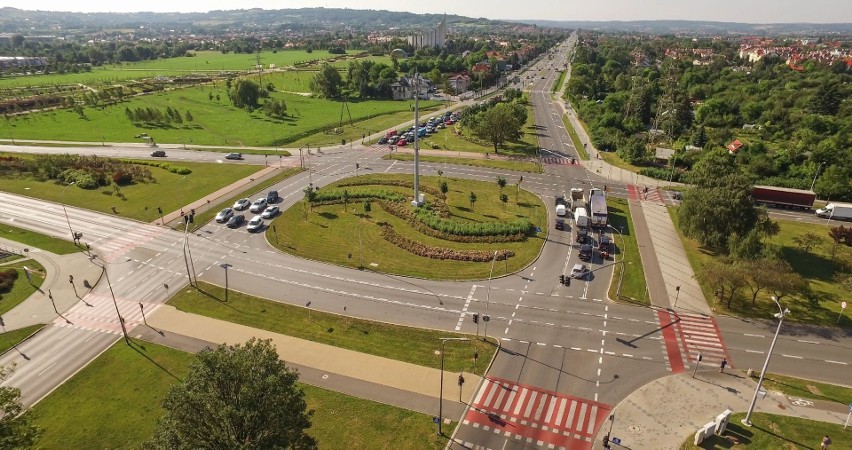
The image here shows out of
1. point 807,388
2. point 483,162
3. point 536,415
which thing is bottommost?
point 536,415

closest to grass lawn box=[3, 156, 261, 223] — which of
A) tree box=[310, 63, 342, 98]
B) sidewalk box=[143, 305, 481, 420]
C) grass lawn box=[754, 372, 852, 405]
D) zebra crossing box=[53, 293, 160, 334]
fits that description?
zebra crossing box=[53, 293, 160, 334]

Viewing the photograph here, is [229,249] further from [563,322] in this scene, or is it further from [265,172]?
[563,322]

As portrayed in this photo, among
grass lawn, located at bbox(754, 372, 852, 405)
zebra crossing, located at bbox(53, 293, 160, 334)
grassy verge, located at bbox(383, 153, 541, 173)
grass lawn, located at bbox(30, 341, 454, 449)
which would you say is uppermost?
grassy verge, located at bbox(383, 153, 541, 173)

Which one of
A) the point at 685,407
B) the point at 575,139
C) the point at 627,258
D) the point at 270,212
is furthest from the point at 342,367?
the point at 575,139

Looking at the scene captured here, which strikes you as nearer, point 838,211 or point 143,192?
point 838,211

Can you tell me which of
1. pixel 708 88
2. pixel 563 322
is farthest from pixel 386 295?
pixel 708 88

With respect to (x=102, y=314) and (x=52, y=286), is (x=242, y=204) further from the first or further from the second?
(x=102, y=314)

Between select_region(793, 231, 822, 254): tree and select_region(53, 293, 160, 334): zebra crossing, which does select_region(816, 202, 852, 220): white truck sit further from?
select_region(53, 293, 160, 334): zebra crossing
